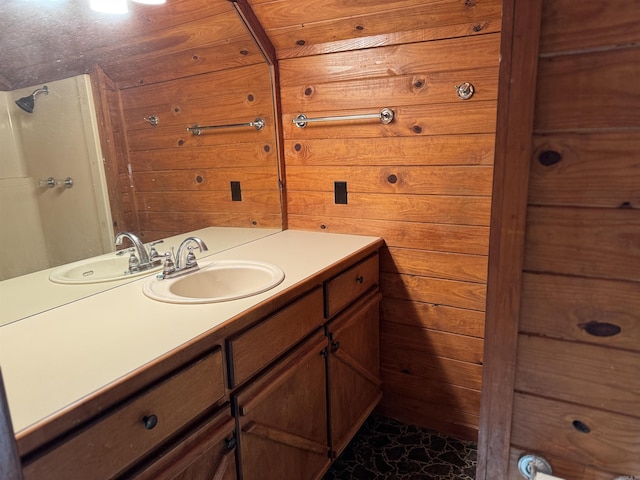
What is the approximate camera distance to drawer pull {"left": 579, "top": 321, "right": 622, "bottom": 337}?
27.4 inches

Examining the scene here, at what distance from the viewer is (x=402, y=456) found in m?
1.85

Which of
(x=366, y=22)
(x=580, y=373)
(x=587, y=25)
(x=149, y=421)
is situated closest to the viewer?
(x=587, y=25)

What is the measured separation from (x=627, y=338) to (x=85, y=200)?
4.77ft

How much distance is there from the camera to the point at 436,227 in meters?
1.81

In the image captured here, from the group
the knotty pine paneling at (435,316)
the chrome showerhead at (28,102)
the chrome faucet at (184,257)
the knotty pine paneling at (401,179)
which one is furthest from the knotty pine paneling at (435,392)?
the chrome showerhead at (28,102)

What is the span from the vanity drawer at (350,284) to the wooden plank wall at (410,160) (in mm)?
125

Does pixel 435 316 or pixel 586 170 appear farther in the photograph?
Result: pixel 435 316

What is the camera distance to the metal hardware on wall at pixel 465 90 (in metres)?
1.63

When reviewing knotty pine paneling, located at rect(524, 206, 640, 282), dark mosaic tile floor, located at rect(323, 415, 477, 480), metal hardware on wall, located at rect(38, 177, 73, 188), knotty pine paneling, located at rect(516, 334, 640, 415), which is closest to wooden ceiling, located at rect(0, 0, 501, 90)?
metal hardware on wall, located at rect(38, 177, 73, 188)

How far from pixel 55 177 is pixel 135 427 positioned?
2.71 feet

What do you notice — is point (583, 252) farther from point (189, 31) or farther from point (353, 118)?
point (189, 31)

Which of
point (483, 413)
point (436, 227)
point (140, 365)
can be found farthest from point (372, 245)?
point (140, 365)

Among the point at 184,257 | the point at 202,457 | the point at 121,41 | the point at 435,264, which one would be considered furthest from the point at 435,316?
the point at 121,41

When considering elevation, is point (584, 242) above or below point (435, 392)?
above
